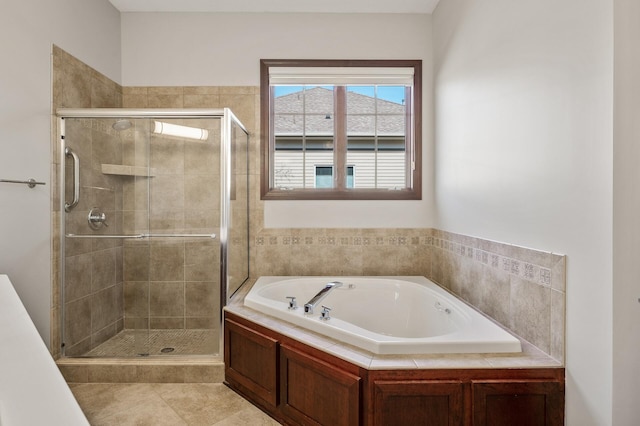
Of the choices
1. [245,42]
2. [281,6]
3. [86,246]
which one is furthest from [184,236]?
[281,6]

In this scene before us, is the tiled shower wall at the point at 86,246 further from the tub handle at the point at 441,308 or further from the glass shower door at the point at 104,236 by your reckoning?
the tub handle at the point at 441,308

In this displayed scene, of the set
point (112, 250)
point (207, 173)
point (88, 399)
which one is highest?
point (207, 173)

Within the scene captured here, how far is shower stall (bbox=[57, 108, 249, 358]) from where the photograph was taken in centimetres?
217

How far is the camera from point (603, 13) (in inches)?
46.4

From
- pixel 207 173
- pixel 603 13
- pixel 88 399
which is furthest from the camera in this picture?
pixel 207 173

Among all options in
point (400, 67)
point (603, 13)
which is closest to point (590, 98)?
point (603, 13)

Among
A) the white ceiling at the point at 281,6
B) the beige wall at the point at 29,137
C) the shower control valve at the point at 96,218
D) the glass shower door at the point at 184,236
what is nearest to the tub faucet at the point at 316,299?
the glass shower door at the point at 184,236

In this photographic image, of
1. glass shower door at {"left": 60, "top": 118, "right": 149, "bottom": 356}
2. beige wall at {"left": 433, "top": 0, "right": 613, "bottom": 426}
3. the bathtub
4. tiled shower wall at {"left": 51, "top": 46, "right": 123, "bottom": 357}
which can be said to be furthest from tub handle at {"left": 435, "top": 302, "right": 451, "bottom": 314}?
tiled shower wall at {"left": 51, "top": 46, "right": 123, "bottom": 357}

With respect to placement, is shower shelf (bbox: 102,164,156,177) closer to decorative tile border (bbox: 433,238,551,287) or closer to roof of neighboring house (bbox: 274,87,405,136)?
roof of neighboring house (bbox: 274,87,405,136)

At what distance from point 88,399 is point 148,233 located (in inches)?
39.3

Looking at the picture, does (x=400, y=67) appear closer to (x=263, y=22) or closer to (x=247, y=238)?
(x=263, y=22)

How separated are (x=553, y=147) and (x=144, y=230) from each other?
2278 millimetres

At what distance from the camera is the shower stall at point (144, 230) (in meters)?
2.17

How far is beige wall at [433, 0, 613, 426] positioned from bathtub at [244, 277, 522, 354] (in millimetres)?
313
